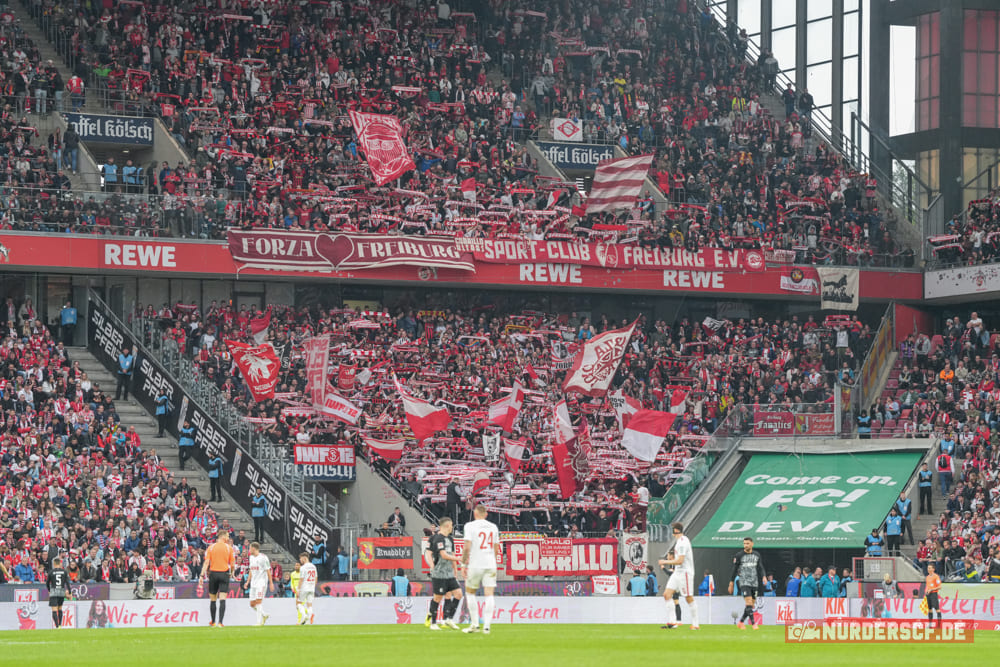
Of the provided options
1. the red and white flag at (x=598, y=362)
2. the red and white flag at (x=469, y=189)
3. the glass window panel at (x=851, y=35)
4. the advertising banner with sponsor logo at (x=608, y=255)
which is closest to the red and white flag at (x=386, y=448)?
the red and white flag at (x=598, y=362)

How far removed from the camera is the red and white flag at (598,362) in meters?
49.1

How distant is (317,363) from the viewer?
46.5 metres

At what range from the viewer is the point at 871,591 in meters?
41.3

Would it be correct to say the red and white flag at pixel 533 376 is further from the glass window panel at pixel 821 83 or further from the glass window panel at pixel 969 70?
the glass window panel at pixel 821 83

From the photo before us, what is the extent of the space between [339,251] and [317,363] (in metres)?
5.83

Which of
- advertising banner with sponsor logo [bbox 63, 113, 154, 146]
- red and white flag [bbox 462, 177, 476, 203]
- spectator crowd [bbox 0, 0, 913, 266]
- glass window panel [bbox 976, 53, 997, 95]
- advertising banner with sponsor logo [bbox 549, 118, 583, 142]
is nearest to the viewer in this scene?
advertising banner with sponsor logo [bbox 63, 113, 154, 146]

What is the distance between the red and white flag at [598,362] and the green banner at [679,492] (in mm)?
3335

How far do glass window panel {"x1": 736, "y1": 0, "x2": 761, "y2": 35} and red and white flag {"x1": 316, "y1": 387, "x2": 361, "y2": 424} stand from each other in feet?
102

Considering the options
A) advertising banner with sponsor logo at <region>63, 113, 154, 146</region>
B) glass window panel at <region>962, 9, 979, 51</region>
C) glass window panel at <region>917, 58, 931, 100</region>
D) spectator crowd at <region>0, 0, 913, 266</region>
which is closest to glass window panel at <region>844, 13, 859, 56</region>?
spectator crowd at <region>0, 0, 913, 266</region>

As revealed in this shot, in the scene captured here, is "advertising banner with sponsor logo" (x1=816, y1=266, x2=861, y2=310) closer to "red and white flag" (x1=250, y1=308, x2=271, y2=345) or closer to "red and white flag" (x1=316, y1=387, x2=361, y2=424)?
"red and white flag" (x1=316, y1=387, x2=361, y2=424)

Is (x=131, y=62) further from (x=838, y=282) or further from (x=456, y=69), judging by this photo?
(x=838, y=282)

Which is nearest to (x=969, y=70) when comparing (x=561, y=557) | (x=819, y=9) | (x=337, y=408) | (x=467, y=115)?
(x=819, y=9)

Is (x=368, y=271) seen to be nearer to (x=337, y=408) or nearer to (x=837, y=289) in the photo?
(x=337, y=408)

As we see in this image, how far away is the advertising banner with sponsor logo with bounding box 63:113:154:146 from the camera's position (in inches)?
2018
